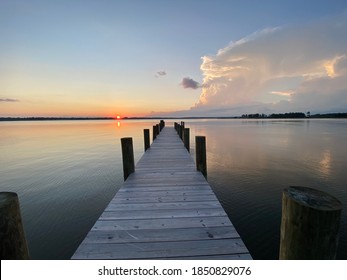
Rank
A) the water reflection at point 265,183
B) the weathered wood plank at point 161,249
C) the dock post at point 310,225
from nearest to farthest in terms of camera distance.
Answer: the dock post at point 310,225
the weathered wood plank at point 161,249
the water reflection at point 265,183

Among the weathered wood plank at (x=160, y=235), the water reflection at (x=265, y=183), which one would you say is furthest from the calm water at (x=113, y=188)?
the weathered wood plank at (x=160, y=235)

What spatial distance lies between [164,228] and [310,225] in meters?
2.12

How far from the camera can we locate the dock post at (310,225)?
167 centimetres

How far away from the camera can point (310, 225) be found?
1.69 metres

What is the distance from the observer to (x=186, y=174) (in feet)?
20.3

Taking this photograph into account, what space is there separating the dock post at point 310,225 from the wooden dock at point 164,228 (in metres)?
0.88

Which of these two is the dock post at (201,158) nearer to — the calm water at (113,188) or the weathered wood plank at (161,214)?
the calm water at (113,188)

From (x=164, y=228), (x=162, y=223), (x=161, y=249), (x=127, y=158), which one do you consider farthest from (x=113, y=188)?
(x=161, y=249)

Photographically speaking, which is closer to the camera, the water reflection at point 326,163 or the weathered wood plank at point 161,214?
the weathered wood plank at point 161,214

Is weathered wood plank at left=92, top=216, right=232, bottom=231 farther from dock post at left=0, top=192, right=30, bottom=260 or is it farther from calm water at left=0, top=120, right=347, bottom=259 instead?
calm water at left=0, top=120, right=347, bottom=259

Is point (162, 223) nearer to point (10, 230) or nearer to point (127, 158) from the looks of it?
point (10, 230)

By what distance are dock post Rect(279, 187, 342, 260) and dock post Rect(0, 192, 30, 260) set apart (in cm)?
275
